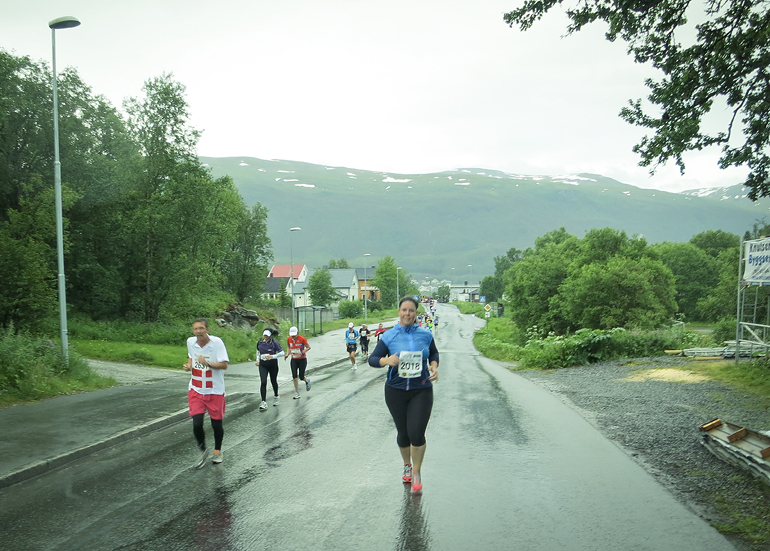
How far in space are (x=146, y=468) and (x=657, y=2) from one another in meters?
9.76

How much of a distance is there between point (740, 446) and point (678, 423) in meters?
2.57

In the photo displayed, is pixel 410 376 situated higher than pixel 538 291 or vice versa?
pixel 410 376

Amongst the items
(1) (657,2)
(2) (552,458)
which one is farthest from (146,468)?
(1) (657,2)

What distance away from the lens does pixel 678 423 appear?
351 inches

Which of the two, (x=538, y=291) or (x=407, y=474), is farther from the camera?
(x=538, y=291)

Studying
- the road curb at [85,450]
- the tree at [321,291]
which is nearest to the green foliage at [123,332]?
the road curb at [85,450]

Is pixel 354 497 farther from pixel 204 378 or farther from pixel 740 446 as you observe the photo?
pixel 740 446

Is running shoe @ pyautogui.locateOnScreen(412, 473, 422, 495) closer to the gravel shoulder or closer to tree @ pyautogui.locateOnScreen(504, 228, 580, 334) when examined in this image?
the gravel shoulder

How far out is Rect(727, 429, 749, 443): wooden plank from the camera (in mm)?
6676

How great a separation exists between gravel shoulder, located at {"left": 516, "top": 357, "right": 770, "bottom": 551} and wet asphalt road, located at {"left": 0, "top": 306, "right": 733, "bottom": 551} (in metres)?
0.30

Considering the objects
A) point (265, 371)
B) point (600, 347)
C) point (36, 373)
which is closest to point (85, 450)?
point (265, 371)

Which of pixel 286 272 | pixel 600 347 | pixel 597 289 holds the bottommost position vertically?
pixel 286 272

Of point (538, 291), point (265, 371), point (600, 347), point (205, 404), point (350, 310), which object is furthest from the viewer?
point (350, 310)

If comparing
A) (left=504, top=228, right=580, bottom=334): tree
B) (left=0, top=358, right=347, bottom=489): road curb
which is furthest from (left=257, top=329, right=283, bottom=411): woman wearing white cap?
(left=504, top=228, right=580, bottom=334): tree
